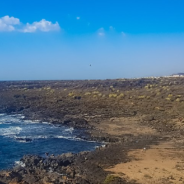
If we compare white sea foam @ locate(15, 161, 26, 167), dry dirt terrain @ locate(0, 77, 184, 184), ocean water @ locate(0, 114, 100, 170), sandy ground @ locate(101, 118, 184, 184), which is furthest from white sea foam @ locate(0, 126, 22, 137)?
sandy ground @ locate(101, 118, 184, 184)

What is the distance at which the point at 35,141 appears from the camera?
131 feet

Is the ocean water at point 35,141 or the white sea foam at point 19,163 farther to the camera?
the ocean water at point 35,141

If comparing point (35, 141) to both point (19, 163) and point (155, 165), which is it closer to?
point (19, 163)

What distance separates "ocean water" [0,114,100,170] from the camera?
3412 centimetres

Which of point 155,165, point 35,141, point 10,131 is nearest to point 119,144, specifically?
point 155,165

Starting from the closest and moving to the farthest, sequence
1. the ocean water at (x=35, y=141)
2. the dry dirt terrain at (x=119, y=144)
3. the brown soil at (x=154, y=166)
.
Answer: the brown soil at (x=154, y=166) < the dry dirt terrain at (x=119, y=144) < the ocean water at (x=35, y=141)

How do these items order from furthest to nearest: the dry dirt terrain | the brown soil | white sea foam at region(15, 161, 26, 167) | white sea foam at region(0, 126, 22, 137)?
white sea foam at region(0, 126, 22, 137) → white sea foam at region(15, 161, 26, 167) → the dry dirt terrain → the brown soil

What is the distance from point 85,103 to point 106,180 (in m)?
50.3

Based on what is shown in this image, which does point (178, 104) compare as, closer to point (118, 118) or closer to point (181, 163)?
point (118, 118)

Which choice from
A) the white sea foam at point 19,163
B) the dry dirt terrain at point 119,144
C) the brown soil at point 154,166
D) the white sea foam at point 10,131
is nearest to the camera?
the brown soil at point 154,166

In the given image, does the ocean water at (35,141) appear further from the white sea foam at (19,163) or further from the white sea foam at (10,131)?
the white sea foam at (19,163)

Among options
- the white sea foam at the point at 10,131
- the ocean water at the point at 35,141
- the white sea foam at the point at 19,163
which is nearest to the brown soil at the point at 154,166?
the ocean water at the point at 35,141

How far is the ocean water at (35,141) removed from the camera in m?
34.1

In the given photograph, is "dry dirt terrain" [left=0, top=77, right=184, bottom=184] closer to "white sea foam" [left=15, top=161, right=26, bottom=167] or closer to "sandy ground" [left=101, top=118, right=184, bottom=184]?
"sandy ground" [left=101, top=118, right=184, bottom=184]
